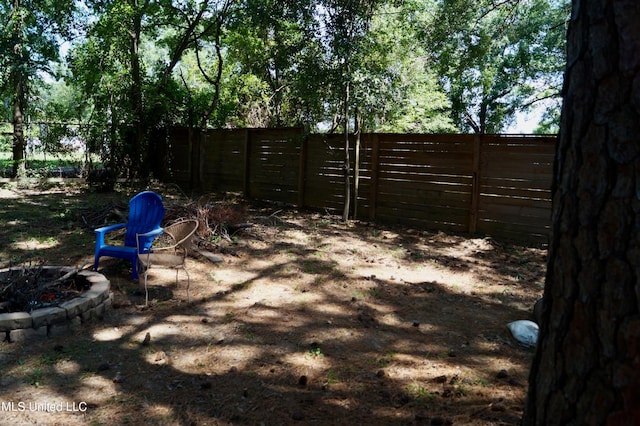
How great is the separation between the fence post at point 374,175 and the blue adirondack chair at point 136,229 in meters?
4.82

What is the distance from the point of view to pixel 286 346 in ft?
12.0

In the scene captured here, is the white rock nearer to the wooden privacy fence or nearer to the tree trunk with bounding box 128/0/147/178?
the wooden privacy fence

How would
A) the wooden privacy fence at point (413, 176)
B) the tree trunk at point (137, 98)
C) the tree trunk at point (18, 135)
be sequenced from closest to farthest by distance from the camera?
1. the wooden privacy fence at point (413, 176)
2. the tree trunk at point (137, 98)
3. the tree trunk at point (18, 135)

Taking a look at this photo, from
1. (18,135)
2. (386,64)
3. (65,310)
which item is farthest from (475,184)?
(18,135)

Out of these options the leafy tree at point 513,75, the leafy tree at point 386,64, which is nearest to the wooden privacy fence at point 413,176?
the leafy tree at point 386,64

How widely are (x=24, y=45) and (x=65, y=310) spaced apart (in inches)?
423

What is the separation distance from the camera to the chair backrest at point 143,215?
5.08 metres

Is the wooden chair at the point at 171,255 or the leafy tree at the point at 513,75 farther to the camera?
the leafy tree at the point at 513,75

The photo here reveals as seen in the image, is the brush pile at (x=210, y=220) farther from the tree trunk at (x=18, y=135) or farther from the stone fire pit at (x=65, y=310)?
the tree trunk at (x=18, y=135)

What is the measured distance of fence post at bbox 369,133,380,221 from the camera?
9156mm

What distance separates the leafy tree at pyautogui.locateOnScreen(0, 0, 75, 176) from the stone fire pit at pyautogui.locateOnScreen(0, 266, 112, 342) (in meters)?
9.32

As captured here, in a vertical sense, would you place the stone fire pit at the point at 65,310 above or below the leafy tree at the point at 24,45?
below

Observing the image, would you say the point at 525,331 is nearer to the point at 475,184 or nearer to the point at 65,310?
→ the point at 65,310

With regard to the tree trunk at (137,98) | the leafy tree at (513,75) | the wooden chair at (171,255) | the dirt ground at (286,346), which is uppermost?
the leafy tree at (513,75)
